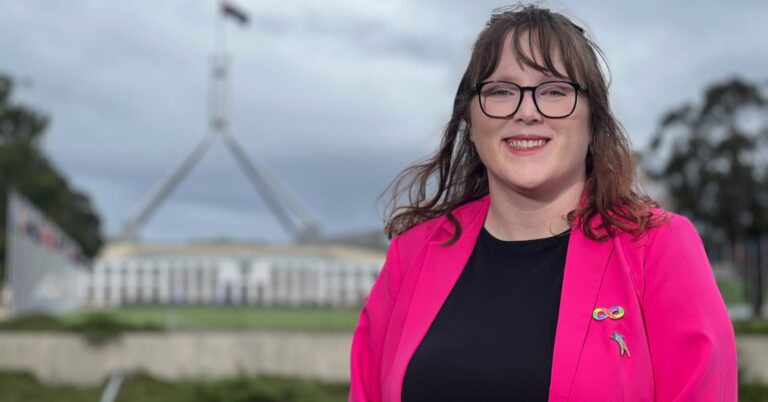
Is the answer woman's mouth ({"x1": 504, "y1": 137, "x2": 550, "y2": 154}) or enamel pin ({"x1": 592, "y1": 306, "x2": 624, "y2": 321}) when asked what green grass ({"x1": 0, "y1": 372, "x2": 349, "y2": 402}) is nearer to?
woman's mouth ({"x1": 504, "y1": 137, "x2": 550, "y2": 154})

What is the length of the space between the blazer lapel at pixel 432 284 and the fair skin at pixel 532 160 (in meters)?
0.08

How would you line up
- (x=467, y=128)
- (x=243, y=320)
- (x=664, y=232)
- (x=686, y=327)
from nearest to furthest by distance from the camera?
(x=686, y=327) < (x=664, y=232) < (x=467, y=128) < (x=243, y=320)

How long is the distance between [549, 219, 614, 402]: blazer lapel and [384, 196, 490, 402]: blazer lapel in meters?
0.21

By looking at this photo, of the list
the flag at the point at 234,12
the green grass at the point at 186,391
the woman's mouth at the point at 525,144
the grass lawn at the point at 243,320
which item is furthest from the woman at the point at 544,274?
the flag at the point at 234,12

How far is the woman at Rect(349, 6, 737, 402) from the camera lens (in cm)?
154

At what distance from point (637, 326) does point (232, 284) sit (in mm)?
32140

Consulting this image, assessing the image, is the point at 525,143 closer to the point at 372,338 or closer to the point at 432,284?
the point at 432,284

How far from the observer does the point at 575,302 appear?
1.63m

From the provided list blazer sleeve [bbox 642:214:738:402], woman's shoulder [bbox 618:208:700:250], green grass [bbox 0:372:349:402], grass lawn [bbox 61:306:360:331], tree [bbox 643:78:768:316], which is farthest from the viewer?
tree [bbox 643:78:768:316]

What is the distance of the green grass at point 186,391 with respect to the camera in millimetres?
6180

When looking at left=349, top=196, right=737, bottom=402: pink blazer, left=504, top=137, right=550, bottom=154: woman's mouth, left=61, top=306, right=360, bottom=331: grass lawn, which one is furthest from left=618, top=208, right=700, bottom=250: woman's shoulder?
left=61, top=306, right=360, bottom=331: grass lawn

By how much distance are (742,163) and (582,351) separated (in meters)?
30.5

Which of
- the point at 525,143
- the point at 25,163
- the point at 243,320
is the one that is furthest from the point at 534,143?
the point at 25,163

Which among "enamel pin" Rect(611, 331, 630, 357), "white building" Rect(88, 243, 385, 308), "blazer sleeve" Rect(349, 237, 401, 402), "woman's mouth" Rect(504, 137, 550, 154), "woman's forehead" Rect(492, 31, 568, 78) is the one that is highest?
"woman's forehead" Rect(492, 31, 568, 78)
